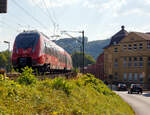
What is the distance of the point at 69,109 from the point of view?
9.48 m

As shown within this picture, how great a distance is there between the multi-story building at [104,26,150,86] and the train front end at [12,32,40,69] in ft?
157

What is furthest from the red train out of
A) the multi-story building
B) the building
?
the building

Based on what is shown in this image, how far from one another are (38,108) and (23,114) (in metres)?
1.02

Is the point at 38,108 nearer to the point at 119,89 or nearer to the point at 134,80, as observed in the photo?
the point at 119,89

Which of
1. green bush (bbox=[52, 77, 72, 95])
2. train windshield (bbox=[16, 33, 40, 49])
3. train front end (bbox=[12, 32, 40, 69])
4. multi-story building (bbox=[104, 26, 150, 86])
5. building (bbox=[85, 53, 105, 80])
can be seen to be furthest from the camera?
building (bbox=[85, 53, 105, 80])

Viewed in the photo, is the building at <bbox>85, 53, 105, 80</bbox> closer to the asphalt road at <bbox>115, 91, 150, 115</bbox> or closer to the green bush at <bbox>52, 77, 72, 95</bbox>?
the asphalt road at <bbox>115, 91, 150, 115</bbox>

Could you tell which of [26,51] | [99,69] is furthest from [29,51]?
[99,69]

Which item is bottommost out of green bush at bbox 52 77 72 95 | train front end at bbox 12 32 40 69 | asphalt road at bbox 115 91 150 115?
asphalt road at bbox 115 91 150 115

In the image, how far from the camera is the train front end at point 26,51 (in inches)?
817

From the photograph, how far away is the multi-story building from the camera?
228ft

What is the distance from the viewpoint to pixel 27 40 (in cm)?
2128

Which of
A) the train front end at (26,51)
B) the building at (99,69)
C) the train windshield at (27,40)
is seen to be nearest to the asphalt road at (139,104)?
the train front end at (26,51)

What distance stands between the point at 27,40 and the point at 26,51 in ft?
3.34

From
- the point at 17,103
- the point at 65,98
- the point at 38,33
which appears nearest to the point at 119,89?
the point at 38,33
